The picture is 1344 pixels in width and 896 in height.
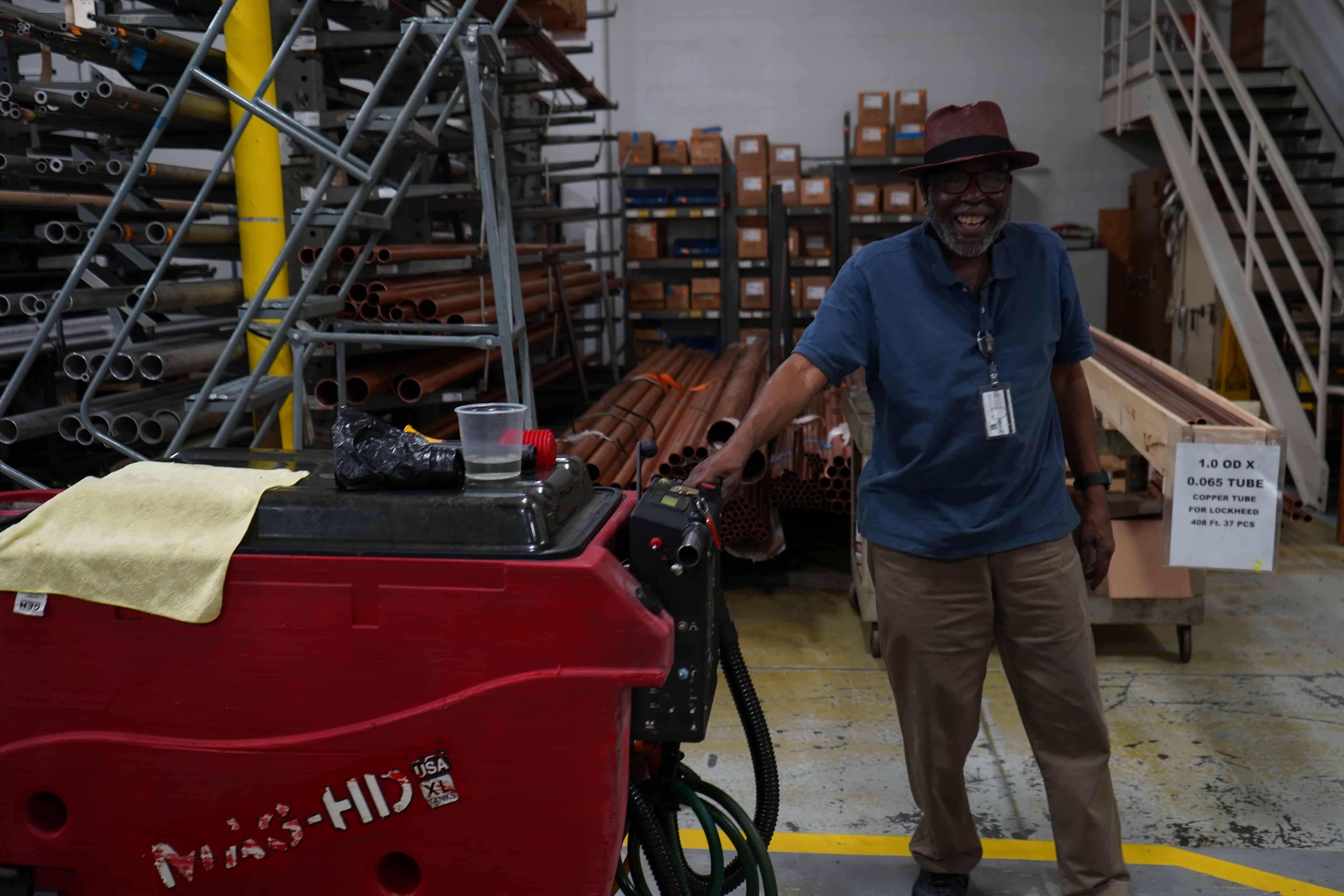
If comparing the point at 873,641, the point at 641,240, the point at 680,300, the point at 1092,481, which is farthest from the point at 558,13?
the point at 1092,481

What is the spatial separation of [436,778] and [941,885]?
1475 mm

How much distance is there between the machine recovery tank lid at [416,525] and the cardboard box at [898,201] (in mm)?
7650

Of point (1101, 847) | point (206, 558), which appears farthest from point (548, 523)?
point (1101, 847)

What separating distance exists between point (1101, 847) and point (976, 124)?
1.58 meters

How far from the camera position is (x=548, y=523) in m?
1.53

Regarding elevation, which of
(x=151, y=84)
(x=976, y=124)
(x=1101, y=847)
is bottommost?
(x=1101, y=847)

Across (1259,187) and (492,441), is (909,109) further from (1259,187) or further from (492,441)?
(492,441)

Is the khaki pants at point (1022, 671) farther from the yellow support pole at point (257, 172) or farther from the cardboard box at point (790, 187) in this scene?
the cardboard box at point (790, 187)

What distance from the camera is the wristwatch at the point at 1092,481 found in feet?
8.01

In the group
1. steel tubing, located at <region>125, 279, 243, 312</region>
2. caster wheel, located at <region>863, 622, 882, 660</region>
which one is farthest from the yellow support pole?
caster wheel, located at <region>863, 622, 882, 660</region>

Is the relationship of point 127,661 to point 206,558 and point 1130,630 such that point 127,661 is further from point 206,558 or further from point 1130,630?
point 1130,630

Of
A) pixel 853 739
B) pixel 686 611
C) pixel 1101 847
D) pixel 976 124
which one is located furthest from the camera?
pixel 853 739

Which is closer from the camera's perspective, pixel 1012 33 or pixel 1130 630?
pixel 1130 630

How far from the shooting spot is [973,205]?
7.02 feet
